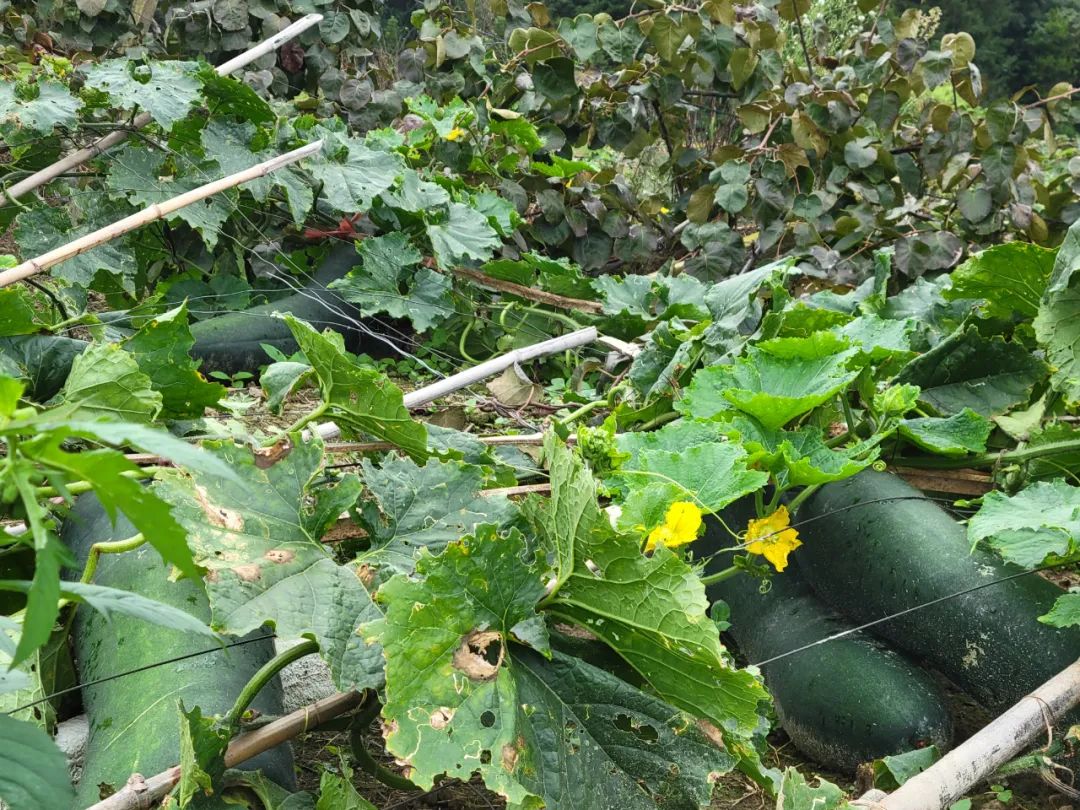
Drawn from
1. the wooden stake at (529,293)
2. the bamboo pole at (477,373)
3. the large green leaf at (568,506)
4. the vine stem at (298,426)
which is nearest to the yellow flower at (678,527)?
Answer: the large green leaf at (568,506)

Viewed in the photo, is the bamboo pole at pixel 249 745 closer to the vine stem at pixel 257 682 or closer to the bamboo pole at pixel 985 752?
the vine stem at pixel 257 682

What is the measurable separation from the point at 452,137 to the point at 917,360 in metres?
1.65

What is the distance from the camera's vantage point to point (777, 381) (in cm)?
148

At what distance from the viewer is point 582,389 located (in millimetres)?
2344

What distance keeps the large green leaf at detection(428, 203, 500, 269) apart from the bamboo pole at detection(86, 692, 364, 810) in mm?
1577

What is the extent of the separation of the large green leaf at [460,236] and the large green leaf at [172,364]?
102 cm

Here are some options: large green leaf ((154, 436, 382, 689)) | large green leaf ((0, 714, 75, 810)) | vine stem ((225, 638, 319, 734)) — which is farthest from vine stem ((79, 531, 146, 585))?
large green leaf ((0, 714, 75, 810))

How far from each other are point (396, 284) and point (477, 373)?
71 cm

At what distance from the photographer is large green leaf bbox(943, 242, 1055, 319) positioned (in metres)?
1.54

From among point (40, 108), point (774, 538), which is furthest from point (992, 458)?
point (40, 108)

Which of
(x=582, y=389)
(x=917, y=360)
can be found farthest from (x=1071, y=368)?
(x=582, y=389)

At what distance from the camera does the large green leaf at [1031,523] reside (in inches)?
45.8

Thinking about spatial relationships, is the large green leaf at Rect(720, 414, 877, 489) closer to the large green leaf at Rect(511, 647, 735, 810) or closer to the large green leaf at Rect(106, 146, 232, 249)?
the large green leaf at Rect(511, 647, 735, 810)

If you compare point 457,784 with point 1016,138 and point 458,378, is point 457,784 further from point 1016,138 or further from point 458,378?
point 1016,138
